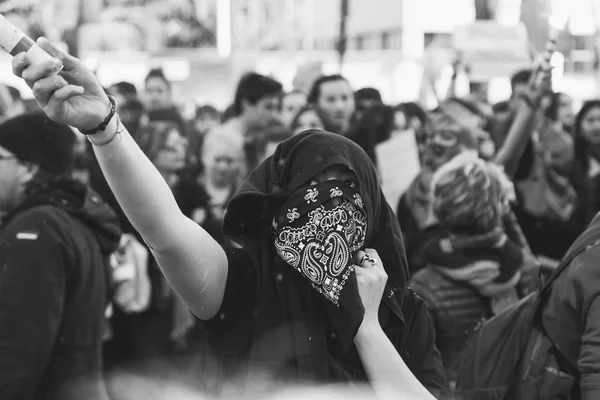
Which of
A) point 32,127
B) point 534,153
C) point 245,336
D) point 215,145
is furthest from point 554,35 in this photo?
point 245,336

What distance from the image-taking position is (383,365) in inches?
90.1

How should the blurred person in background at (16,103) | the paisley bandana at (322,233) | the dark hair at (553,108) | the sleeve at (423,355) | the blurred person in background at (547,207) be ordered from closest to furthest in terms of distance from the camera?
the paisley bandana at (322,233), the sleeve at (423,355), the blurred person in background at (547,207), the blurred person in background at (16,103), the dark hair at (553,108)

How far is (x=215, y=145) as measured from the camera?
6336 millimetres

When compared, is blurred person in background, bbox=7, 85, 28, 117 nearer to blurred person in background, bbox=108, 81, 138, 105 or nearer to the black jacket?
blurred person in background, bbox=108, 81, 138, 105

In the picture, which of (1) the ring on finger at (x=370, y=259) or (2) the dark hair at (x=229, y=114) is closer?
(1) the ring on finger at (x=370, y=259)

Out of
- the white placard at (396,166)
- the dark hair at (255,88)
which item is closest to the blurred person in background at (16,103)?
the dark hair at (255,88)

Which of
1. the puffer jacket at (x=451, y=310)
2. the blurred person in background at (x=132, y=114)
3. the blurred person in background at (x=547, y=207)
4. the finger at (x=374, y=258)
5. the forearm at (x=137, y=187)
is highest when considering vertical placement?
the forearm at (x=137, y=187)

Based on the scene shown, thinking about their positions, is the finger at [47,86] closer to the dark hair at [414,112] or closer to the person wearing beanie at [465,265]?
the person wearing beanie at [465,265]

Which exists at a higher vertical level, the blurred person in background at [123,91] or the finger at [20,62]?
the finger at [20,62]

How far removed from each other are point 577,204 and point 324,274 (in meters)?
5.48

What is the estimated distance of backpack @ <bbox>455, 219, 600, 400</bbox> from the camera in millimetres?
2785

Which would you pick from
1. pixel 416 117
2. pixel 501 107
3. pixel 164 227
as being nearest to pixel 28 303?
pixel 164 227

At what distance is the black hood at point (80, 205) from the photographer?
3.71 metres

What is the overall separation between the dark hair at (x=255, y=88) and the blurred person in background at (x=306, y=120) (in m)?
0.54
